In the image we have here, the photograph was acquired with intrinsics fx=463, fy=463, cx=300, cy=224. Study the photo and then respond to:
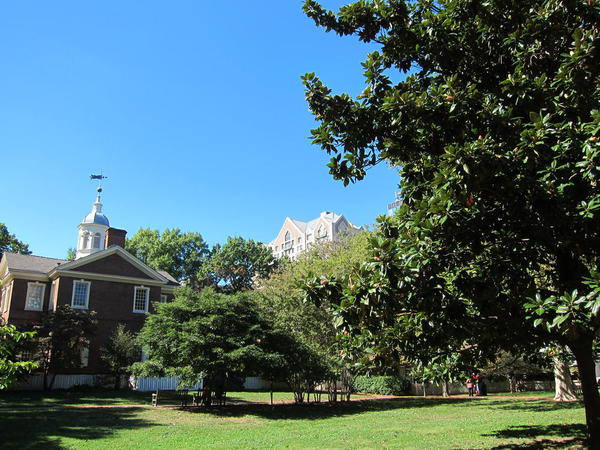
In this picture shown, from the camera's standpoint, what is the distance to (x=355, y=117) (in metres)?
7.91

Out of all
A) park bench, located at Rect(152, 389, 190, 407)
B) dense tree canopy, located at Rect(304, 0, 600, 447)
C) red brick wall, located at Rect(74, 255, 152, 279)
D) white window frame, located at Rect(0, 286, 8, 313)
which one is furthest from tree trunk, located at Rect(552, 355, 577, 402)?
white window frame, located at Rect(0, 286, 8, 313)

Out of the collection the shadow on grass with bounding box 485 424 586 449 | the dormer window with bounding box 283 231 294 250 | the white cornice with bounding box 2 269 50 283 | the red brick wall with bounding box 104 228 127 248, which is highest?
the dormer window with bounding box 283 231 294 250

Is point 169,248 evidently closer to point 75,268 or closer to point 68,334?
point 75,268

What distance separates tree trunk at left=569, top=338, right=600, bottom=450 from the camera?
775 cm

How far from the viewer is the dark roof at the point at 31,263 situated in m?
31.5

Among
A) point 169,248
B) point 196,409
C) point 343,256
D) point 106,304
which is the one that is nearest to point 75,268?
point 106,304

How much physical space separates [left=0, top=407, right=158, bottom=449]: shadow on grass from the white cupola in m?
22.8

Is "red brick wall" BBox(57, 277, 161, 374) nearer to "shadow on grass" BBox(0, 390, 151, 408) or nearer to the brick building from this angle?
the brick building

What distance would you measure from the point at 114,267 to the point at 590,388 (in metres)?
31.1

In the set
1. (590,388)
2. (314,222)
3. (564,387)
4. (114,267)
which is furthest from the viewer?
(314,222)

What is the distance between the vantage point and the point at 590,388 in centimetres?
805

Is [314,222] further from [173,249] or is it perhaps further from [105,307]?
[105,307]

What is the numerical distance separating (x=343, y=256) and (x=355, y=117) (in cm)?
1837

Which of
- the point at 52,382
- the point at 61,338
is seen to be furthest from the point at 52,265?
the point at 52,382
